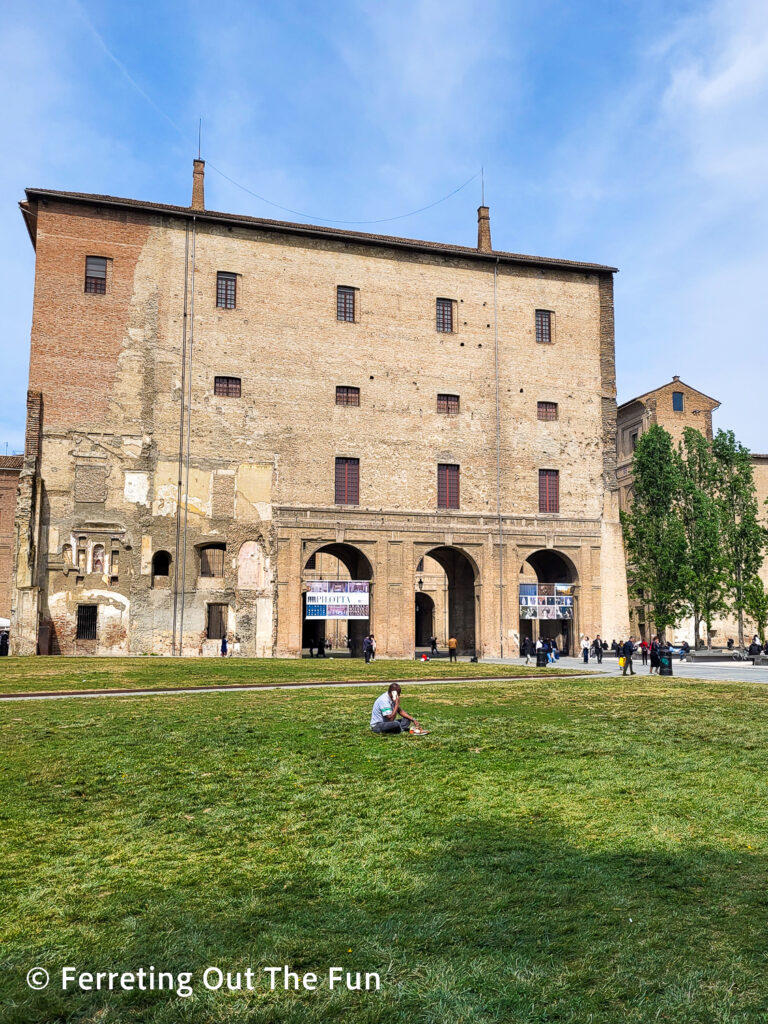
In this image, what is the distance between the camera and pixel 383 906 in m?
4.97

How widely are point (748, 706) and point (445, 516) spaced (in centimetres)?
2343

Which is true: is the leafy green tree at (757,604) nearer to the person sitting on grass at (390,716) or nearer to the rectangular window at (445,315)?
the rectangular window at (445,315)

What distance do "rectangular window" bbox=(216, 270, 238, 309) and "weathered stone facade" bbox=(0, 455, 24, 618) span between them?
29.0 metres

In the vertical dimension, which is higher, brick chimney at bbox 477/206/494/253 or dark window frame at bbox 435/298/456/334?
brick chimney at bbox 477/206/494/253

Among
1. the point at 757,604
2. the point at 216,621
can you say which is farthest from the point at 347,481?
the point at 757,604

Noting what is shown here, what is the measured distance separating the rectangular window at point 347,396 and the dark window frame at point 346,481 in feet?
8.11

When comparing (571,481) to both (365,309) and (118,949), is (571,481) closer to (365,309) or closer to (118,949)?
(365,309)

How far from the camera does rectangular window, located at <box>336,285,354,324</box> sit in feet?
126

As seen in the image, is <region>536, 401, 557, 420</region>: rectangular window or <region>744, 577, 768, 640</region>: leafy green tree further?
<region>744, 577, 768, 640</region>: leafy green tree

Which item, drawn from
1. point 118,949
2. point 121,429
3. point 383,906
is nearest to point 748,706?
point 383,906

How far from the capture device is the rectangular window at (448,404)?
127 ft

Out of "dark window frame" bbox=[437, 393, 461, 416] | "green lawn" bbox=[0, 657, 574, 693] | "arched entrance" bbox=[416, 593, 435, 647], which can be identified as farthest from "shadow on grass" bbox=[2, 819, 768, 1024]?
"arched entrance" bbox=[416, 593, 435, 647]

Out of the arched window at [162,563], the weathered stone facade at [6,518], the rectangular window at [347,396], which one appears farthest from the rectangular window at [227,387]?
the weathered stone facade at [6,518]

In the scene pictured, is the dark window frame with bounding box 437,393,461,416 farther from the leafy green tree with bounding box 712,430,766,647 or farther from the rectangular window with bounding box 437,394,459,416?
the leafy green tree with bounding box 712,430,766,647
